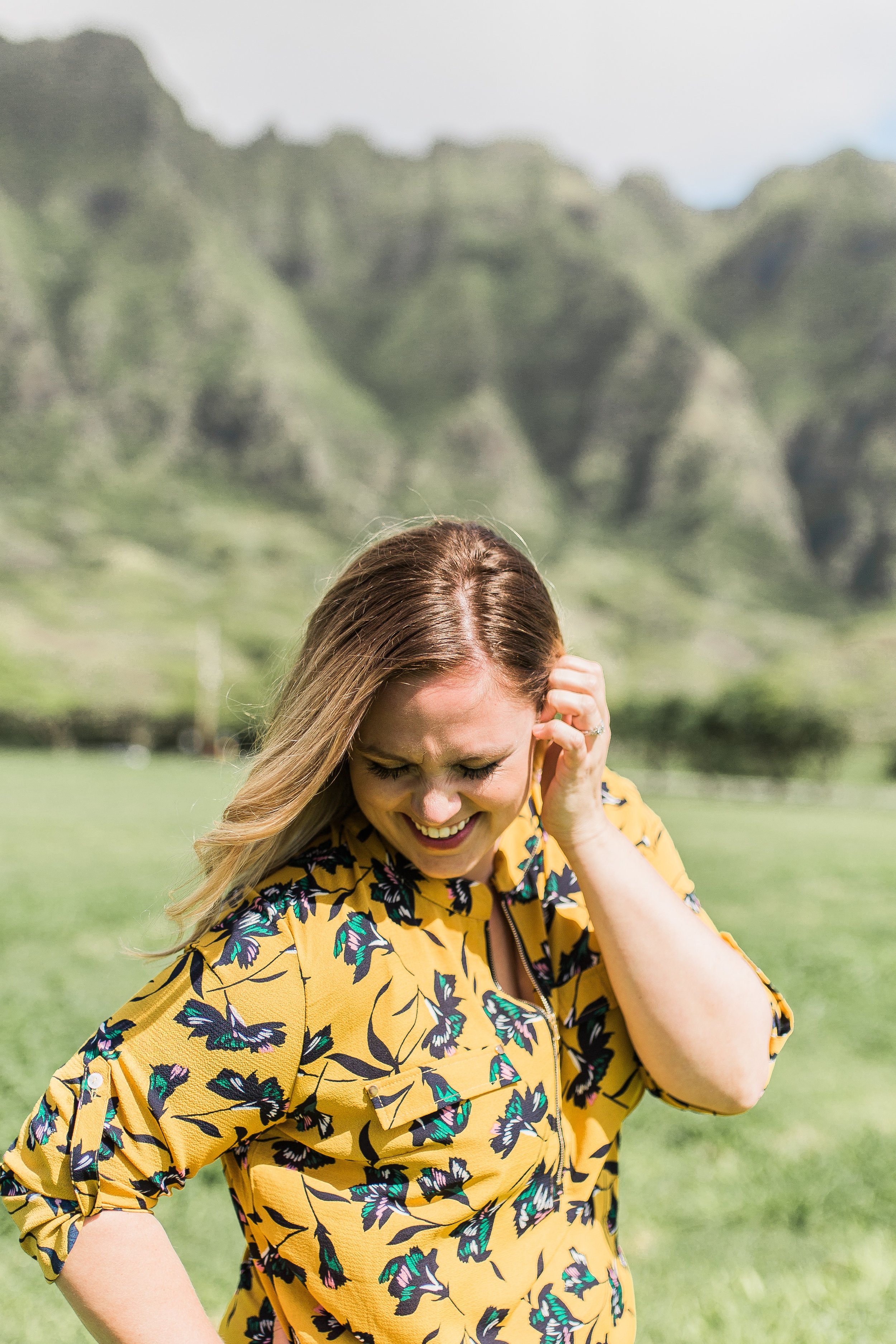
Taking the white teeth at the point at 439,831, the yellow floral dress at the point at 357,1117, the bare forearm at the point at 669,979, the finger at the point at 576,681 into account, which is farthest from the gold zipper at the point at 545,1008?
the finger at the point at 576,681

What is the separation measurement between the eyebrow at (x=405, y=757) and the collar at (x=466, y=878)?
0.54ft

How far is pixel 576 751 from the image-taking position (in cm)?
187

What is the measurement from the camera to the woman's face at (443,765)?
182 centimetres

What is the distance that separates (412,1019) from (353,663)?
64cm

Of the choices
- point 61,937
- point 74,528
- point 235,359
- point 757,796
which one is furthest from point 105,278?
point 61,937

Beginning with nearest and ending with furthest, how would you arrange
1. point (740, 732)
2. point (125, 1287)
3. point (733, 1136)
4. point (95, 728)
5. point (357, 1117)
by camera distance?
point (125, 1287) < point (357, 1117) < point (733, 1136) < point (740, 732) < point (95, 728)

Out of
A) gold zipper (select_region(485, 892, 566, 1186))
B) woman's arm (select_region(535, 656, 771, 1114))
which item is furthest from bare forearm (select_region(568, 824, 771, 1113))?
gold zipper (select_region(485, 892, 566, 1186))

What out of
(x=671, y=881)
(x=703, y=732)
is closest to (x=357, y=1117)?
(x=671, y=881)

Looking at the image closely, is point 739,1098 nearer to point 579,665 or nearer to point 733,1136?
point 579,665

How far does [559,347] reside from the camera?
7638 inches

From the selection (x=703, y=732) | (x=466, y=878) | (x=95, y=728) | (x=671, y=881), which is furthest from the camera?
(x=95, y=728)

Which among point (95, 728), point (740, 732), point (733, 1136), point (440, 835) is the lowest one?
point (95, 728)

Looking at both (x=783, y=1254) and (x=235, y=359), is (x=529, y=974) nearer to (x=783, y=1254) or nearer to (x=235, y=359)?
(x=783, y=1254)

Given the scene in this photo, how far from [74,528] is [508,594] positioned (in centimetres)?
15979
